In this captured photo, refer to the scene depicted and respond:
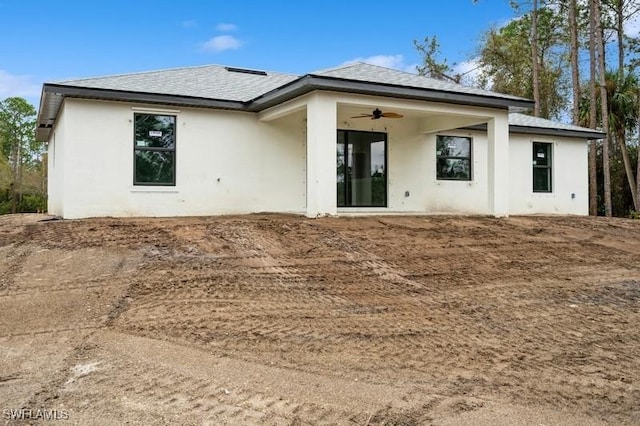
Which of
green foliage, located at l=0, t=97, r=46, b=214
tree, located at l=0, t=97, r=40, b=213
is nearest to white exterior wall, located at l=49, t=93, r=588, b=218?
green foliage, located at l=0, t=97, r=46, b=214

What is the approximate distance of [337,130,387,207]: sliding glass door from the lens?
43.7 feet

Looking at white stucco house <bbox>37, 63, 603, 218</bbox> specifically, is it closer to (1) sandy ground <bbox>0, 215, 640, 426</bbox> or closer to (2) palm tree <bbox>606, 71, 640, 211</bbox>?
(1) sandy ground <bbox>0, 215, 640, 426</bbox>

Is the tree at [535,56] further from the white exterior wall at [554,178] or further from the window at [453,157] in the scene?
the window at [453,157]

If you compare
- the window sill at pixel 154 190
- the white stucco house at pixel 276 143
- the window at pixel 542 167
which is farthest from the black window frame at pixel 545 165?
the window sill at pixel 154 190

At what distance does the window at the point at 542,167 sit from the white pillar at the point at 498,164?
415 cm

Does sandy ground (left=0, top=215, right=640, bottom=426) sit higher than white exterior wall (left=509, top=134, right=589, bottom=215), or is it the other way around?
white exterior wall (left=509, top=134, right=589, bottom=215)

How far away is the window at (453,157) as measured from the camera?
14.8 metres

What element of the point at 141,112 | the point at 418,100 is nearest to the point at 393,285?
the point at 418,100

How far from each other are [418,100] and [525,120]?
6.94 m

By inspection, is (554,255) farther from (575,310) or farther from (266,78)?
(266,78)

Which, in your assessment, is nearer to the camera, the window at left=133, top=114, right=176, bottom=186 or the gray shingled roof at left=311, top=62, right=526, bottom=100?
the gray shingled roof at left=311, top=62, right=526, bottom=100

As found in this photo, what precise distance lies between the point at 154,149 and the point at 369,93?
4765 millimetres

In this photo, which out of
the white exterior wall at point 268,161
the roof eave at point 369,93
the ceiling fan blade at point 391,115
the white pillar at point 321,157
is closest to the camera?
the roof eave at point 369,93

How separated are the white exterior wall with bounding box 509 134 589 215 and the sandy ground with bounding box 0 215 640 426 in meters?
6.14
